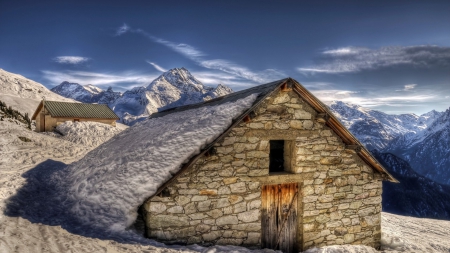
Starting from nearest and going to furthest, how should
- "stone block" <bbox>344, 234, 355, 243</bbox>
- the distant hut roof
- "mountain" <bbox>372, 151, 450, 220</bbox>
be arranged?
1. "stone block" <bbox>344, 234, 355, 243</bbox>
2. the distant hut roof
3. "mountain" <bbox>372, 151, 450, 220</bbox>

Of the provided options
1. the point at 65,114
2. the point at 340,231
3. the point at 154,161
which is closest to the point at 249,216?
the point at 154,161

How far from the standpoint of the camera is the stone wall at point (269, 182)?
21.8 ft

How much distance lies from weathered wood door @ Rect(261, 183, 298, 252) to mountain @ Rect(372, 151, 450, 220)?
76881 millimetres

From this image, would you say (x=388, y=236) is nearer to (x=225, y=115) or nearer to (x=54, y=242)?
(x=225, y=115)

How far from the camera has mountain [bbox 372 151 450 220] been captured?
7322 cm

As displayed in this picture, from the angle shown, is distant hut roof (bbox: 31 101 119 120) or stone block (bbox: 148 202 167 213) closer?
stone block (bbox: 148 202 167 213)

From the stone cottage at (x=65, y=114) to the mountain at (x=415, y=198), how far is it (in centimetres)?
7011

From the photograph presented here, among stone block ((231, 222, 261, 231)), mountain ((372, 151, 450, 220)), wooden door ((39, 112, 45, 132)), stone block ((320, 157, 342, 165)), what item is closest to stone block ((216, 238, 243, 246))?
stone block ((231, 222, 261, 231))

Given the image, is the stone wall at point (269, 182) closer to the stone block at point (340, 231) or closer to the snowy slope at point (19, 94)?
the stone block at point (340, 231)

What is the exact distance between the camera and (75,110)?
34.5 m

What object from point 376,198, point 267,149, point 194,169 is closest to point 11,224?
point 194,169

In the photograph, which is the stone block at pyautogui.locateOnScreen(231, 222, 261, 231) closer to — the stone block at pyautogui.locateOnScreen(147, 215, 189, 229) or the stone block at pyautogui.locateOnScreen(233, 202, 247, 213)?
the stone block at pyautogui.locateOnScreen(233, 202, 247, 213)

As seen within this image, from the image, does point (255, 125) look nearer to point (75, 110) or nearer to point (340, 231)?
point (340, 231)

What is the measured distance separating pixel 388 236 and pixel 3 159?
677 inches
